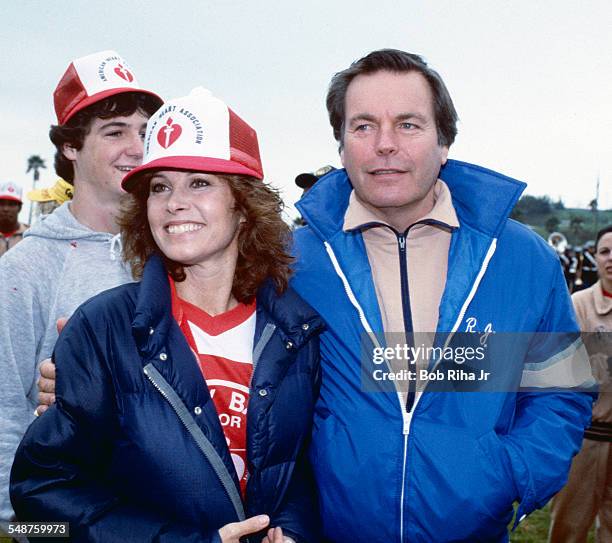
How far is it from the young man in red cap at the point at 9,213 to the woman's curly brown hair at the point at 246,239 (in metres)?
7.58

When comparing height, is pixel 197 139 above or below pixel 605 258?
above

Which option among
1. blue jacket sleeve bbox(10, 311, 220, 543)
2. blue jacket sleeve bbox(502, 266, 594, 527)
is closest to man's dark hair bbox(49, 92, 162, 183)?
blue jacket sleeve bbox(10, 311, 220, 543)

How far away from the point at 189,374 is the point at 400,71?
1671 millimetres

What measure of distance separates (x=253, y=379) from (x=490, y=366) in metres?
0.91

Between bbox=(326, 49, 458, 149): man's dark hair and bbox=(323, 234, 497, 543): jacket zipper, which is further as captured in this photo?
bbox=(326, 49, 458, 149): man's dark hair

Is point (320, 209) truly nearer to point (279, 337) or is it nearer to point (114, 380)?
point (279, 337)

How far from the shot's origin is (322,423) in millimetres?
2352

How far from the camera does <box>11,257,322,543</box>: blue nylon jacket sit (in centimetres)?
182

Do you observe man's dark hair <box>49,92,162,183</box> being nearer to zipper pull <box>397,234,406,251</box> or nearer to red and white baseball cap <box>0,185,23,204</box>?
zipper pull <box>397,234,406,251</box>

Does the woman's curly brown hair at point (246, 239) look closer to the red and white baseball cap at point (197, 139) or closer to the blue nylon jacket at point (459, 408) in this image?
the red and white baseball cap at point (197, 139)

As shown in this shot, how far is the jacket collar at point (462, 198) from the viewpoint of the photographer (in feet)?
8.50

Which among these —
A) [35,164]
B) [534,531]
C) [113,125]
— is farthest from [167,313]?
[35,164]

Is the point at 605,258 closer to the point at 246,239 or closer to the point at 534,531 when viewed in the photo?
the point at 534,531

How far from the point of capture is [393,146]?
8.68 feet
